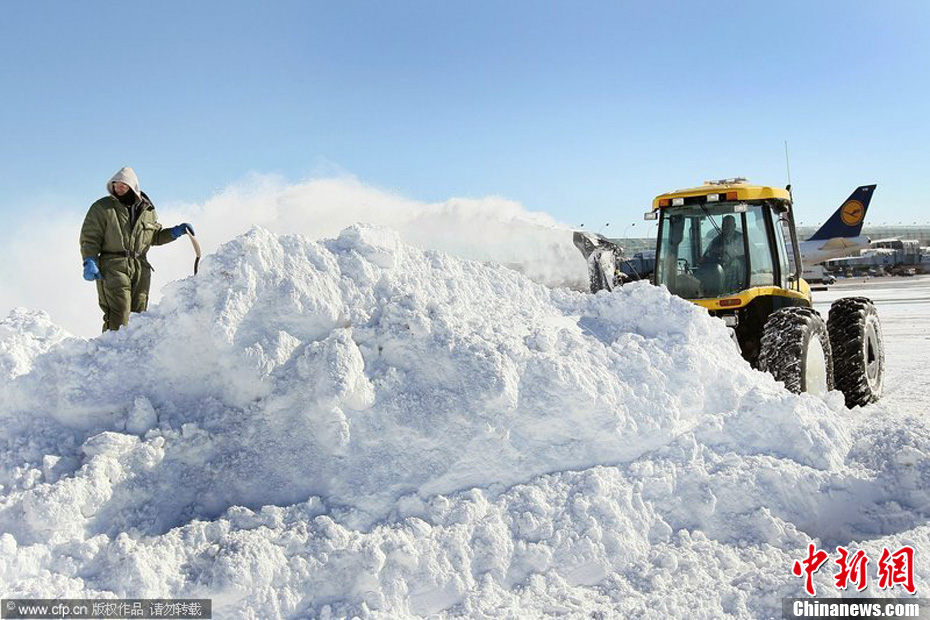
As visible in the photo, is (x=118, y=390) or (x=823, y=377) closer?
(x=118, y=390)

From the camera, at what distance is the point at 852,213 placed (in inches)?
1570

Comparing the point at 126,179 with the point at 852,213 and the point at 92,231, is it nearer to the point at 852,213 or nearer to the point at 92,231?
the point at 92,231

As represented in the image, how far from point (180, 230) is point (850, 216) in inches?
1644

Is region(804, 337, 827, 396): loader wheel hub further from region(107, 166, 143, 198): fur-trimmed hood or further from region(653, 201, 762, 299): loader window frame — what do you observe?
region(107, 166, 143, 198): fur-trimmed hood

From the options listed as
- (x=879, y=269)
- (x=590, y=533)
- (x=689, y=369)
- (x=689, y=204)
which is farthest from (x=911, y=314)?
(x=879, y=269)

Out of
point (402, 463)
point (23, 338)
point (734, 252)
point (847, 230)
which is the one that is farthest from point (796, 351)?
point (847, 230)

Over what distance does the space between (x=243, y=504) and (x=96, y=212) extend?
2.56 metres

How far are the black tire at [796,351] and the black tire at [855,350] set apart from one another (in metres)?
0.85

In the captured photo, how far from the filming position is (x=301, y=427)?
356 cm

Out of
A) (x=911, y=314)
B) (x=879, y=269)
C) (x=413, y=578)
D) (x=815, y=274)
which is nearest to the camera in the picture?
(x=413, y=578)

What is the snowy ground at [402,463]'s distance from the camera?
300cm

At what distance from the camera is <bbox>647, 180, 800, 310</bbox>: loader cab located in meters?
6.34

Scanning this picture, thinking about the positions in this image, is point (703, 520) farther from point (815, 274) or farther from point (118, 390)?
point (815, 274)

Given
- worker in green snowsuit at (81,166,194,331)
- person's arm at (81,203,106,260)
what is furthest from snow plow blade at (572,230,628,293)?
person's arm at (81,203,106,260)
